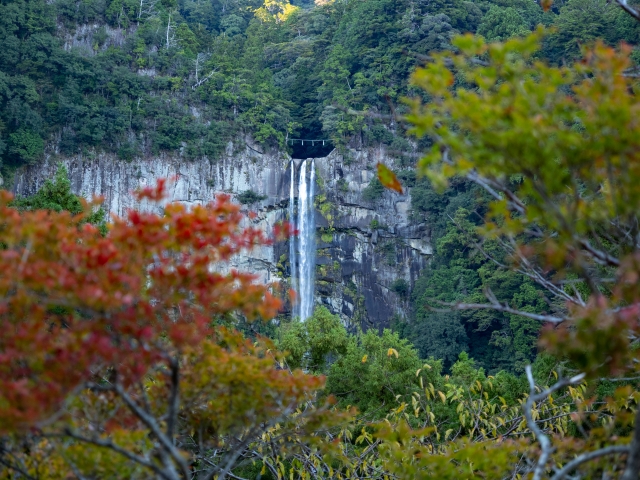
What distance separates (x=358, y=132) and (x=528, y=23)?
25.0ft

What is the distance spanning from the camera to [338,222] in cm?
2648

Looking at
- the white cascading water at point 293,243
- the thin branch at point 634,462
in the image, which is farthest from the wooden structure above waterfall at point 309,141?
the thin branch at point 634,462

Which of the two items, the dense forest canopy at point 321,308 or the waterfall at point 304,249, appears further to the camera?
the waterfall at point 304,249

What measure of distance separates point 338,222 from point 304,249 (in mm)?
1583

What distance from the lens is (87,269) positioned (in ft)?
9.43

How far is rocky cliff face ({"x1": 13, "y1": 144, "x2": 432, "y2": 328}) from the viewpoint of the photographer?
25922 millimetres

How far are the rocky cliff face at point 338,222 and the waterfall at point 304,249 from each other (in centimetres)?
21

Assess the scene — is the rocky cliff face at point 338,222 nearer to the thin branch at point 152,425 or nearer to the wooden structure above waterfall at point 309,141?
the wooden structure above waterfall at point 309,141

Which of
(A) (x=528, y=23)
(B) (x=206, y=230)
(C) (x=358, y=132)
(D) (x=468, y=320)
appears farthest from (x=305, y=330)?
(A) (x=528, y=23)

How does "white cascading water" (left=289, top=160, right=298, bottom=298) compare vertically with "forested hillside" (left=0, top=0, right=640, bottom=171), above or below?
below

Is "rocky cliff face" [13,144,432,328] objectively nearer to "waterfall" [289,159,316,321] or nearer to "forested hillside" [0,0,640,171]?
"waterfall" [289,159,316,321]

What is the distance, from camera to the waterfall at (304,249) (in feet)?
84.4

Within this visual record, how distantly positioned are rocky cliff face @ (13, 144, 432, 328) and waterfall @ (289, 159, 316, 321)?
0.21 m

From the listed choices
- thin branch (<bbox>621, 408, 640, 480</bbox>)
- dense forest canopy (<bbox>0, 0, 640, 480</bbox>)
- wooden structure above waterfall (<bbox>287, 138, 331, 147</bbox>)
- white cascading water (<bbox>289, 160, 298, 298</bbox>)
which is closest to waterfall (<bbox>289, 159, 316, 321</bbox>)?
white cascading water (<bbox>289, 160, 298, 298</bbox>)
